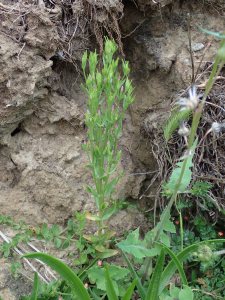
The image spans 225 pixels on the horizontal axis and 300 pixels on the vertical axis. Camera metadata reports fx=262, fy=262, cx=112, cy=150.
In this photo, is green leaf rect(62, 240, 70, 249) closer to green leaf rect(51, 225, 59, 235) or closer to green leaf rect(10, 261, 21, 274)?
green leaf rect(51, 225, 59, 235)

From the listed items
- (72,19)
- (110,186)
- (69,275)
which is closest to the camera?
(69,275)

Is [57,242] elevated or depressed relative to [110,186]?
depressed

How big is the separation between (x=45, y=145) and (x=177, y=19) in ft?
4.34

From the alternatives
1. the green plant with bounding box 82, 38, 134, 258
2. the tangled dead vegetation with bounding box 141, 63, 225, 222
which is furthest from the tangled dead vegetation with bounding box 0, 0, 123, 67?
the tangled dead vegetation with bounding box 141, 63, 225, 222

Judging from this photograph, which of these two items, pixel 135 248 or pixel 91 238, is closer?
pixel 135 248

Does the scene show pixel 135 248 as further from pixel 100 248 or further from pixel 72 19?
pixel 72 19

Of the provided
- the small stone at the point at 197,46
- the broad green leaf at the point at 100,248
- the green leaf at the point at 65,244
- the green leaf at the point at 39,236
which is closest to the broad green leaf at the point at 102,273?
the broad green leaf at the point at 100,248

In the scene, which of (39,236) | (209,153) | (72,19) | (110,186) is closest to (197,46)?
(209,153)

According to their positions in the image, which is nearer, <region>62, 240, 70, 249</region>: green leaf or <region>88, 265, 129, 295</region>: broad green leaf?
<region>88, 265, 129, 295</region>: broad green leaf

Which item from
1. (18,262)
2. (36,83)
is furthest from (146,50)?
(18,262)

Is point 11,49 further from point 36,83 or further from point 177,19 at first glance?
point 177,19

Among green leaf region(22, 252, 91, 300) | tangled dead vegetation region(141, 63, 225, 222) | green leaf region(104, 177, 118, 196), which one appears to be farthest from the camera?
tangled dead vegetation region(141, 63, 225, 222)

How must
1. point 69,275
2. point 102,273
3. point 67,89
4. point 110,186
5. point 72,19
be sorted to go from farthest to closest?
point 67,89, point 72,19, point 110,186, point 102,273, point 69,275

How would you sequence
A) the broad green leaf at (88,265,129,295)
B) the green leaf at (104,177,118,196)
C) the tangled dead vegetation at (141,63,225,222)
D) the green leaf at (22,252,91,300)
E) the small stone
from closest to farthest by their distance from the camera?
the green leaf at (22,252,91,300)
the broad green leaf at (88,265,129,295)
the green leaf at (104,177,118,196)
the tangled dead vegetation at (141,63,225,222)
the small stone
